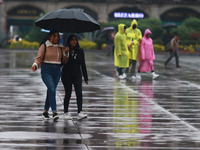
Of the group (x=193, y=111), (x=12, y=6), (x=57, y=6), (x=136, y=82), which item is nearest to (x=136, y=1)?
(x=57, y=6)

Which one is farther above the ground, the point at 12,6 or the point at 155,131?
the point at 12,6

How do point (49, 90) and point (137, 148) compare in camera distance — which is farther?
point (49, 90)

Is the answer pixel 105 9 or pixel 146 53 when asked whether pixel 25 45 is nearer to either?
pixel 105 9

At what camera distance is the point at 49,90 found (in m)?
8.66

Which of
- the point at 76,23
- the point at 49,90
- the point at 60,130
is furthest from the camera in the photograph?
the point at 76,23

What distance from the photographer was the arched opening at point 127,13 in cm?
5941

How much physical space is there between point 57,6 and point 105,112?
49118 mm

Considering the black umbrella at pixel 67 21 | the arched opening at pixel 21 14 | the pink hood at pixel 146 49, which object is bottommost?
the pink hood at pixel 146 49

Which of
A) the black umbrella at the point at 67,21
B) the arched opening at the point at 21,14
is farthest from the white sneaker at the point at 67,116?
the arched opening at the point at 21,14

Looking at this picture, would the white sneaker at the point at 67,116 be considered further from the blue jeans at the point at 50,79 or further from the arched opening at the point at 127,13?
the arched opening at the point at 127,13

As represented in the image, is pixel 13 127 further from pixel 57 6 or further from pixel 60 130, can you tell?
pixel 57 6

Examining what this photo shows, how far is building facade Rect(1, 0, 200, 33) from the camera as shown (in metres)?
57.6

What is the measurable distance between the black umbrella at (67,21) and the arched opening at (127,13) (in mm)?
50621

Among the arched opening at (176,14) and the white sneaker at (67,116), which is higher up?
the arched opening at (176,14)
